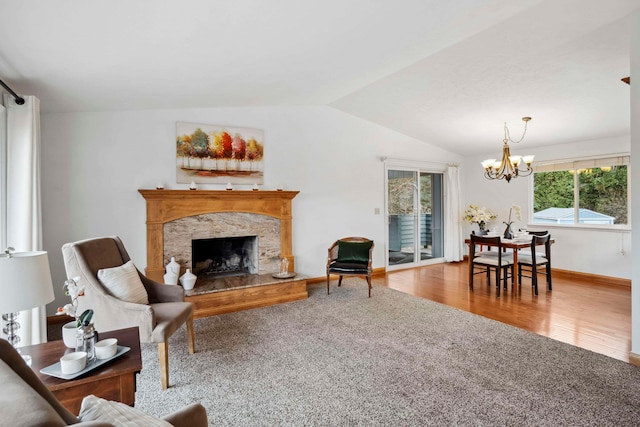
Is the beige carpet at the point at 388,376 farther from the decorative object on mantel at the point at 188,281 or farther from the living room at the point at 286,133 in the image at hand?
the living room at the point at 286,133

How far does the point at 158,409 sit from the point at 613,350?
11.6 ft

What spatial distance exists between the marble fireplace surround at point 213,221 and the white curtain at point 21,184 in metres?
1.31

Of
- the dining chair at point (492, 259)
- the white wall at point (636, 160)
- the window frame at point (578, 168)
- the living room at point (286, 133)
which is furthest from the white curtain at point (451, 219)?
the white wall at point (636, 160)

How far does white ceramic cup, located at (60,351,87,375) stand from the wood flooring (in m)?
3.58

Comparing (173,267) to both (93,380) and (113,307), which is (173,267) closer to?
(113,307)

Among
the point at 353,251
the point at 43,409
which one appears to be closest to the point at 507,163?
the point at 353,251

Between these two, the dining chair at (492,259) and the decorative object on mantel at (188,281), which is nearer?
the decorative object on mantel at (188,281)

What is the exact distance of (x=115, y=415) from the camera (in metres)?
0.88

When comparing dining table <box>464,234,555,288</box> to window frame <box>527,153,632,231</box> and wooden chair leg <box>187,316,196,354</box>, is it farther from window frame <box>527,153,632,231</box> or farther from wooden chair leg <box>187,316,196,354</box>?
wooden chair leg <box>187,316,196,354</box>

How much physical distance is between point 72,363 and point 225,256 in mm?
3469

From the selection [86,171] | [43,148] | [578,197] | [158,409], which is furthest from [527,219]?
[43,148]

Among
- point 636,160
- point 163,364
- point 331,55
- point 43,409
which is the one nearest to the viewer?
point 43,409

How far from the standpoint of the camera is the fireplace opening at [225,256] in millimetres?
4840

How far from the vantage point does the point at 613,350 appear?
2900mm
